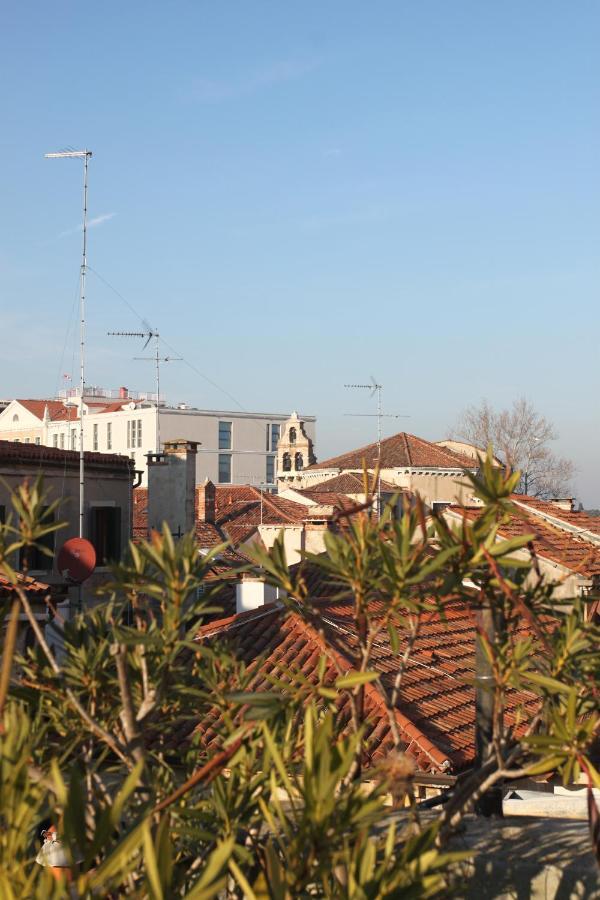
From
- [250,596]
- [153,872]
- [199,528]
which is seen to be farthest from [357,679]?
[199,528]

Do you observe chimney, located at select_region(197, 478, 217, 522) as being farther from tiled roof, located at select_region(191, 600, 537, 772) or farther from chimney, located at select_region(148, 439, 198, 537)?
tiled roof, located at select_region(191, 600, 537, 772)

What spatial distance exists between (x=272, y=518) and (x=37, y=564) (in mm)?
15708

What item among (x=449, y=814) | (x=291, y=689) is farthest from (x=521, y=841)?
(x=291, y=689)

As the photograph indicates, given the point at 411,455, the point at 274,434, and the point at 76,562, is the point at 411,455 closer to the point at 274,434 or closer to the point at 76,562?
the point at 76,562

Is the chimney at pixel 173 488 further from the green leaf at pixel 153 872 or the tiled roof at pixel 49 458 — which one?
the green leaf at pixel 153 872

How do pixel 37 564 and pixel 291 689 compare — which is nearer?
pixel 291 689

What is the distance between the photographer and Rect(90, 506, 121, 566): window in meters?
22.4

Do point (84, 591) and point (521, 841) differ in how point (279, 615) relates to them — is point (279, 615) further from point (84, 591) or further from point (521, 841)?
point (521, 841)

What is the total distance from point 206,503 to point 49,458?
53.0ft

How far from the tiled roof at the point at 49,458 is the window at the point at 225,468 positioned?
207 ft

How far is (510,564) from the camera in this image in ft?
11.3

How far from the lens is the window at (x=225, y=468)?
86.7 metres

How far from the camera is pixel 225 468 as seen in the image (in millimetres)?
87500

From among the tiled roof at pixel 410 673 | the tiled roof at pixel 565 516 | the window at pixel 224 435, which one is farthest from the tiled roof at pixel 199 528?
the window at pixel 224 435
